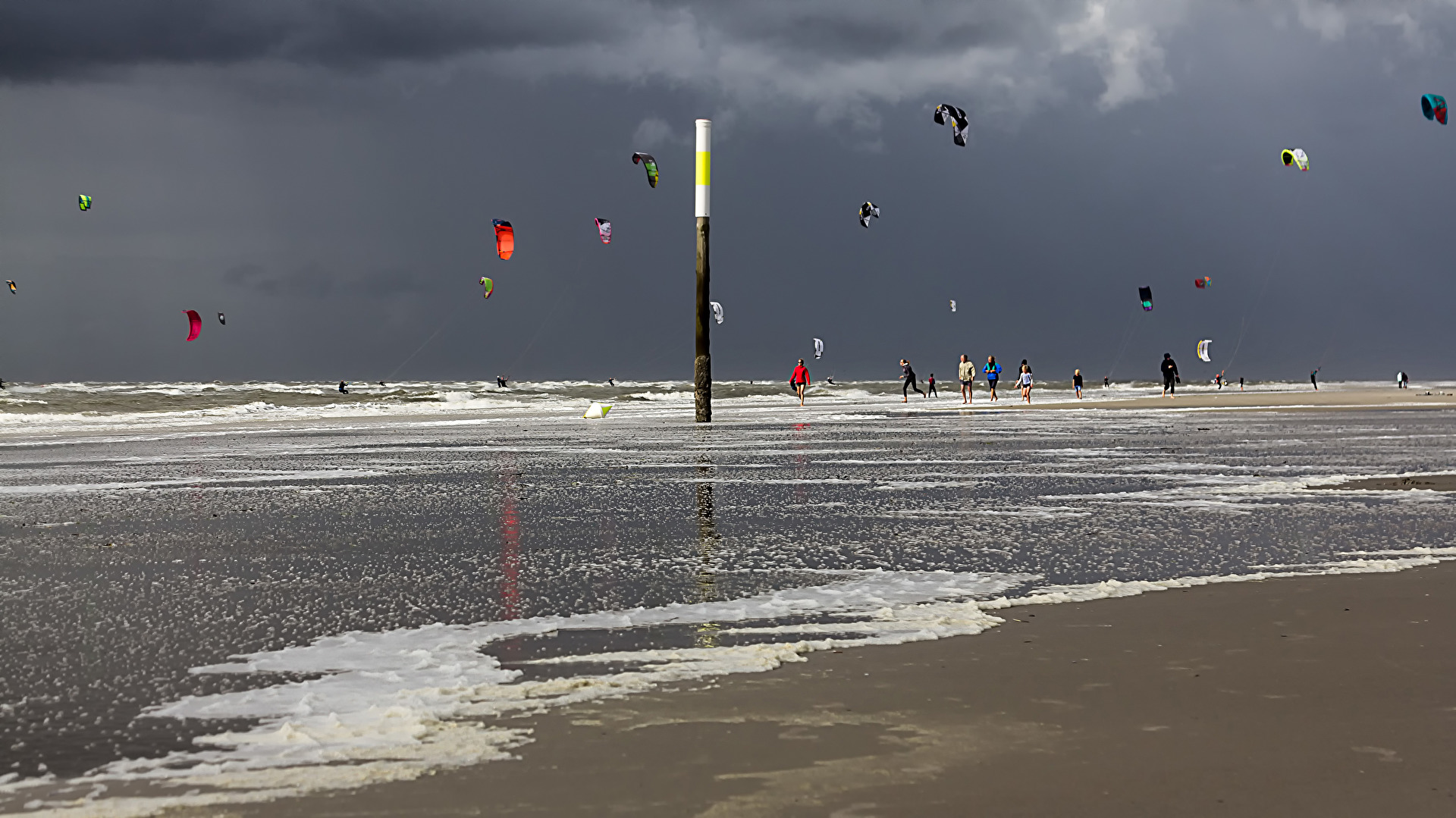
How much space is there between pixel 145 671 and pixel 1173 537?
20.5ft

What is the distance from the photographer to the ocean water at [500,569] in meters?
3.96

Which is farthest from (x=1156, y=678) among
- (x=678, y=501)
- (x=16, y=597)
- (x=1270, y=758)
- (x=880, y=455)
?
(x=880, y=455)

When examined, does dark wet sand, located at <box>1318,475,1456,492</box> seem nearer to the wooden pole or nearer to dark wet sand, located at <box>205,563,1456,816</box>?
dark wet sand, located at <box>205,563,1456,816</box>

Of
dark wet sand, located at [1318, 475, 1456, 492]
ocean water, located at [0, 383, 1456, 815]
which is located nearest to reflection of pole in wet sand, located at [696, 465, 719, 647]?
ocean water, located at [0, 383, 1456, 815]

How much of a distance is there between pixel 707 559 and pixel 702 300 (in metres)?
20.6

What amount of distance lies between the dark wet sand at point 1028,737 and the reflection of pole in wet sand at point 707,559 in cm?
66

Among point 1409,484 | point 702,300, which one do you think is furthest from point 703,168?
point 1409,484

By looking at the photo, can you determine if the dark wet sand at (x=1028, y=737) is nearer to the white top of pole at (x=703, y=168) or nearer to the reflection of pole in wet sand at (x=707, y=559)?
the reflection of pole in wet sand at (x=707, y=559)

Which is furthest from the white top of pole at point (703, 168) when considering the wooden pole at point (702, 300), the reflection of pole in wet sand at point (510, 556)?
the reflection of pole in wet sand at point (510, 556)

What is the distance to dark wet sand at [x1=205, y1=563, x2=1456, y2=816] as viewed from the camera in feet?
10.5

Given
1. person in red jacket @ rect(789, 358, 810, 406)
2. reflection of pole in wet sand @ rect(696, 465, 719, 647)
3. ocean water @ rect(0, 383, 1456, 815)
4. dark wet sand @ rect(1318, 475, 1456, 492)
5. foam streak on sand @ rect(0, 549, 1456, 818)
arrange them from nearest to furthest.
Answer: foam streak on sand @ rect(0, 549, 1456, 818) → ocean water @ rect(0, 383, 1456, 815) → reflection of pole in wet sand @ rect(696, 465, 719, 647) → dark wet sand @ rect(1318, 475, 1456, 492) → person in red jacket @ rect(789, 358, 810, 406)

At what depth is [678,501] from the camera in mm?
11078

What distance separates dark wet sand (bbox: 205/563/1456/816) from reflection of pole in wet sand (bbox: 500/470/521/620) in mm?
1891

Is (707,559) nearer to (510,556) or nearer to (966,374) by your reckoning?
(510,556)
